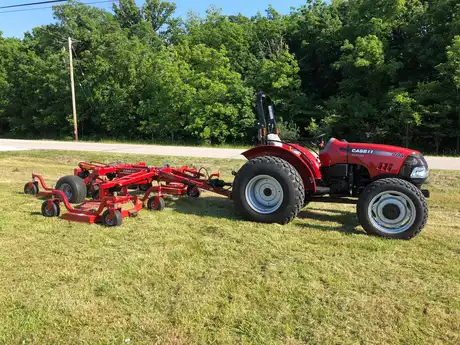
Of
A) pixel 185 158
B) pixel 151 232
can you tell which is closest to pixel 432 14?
pixel 185 158

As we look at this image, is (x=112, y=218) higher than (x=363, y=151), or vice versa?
(x=363, y=151)

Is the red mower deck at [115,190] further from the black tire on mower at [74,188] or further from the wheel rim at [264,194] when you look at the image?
the wheel rim at [264,194]

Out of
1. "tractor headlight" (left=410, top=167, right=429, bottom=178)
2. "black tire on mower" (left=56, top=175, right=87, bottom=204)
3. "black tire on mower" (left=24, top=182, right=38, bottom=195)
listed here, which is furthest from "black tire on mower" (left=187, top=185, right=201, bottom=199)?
"tractor headlight" (left=410, top=167, right=429, bottom=178)

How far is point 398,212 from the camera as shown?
173 inches

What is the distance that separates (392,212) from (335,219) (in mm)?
1098

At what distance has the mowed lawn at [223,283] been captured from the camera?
103 inches

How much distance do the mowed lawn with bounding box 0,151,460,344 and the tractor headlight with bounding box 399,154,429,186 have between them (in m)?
0.69

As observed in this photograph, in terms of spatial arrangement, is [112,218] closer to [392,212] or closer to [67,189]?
[67,189]

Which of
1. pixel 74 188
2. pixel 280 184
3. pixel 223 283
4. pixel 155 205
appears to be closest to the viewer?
pixel 223 283

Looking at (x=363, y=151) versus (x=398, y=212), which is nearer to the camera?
(x=398, y=212)

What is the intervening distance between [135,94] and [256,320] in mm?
27459

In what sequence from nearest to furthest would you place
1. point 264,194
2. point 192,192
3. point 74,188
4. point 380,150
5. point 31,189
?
point 380,150
point 264,194
point 74,188
point 192,192
point 31,189

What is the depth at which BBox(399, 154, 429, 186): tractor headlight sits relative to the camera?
4.54 m

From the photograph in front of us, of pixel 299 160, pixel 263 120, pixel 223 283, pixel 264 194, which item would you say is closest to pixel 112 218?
pixel 264 194
